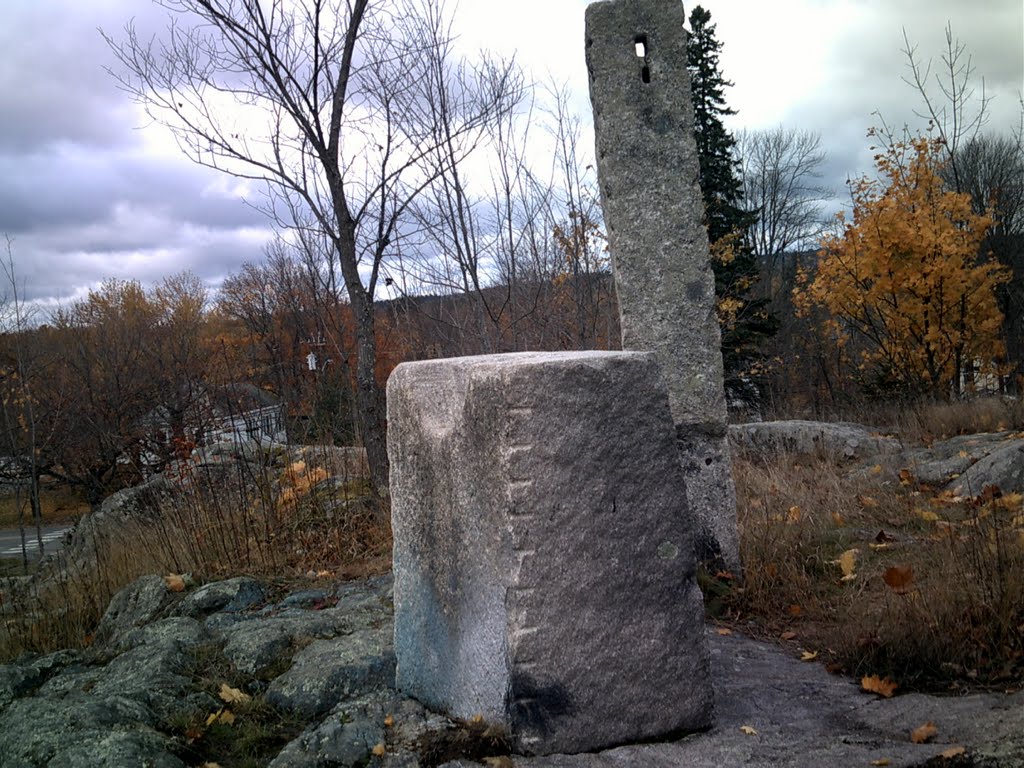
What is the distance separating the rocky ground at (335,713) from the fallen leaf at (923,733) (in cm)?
2

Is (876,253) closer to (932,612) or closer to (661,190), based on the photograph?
(661,190)

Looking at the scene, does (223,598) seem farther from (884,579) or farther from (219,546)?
(884,579)

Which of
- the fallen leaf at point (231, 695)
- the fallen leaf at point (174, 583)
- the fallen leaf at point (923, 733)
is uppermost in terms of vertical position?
the fallen leaf at point (174, 583)

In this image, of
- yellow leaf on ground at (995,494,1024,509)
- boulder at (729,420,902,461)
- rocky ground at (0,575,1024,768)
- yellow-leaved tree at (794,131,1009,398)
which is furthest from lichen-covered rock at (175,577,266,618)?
yellow-leaved tree at (794,131,1009,398)

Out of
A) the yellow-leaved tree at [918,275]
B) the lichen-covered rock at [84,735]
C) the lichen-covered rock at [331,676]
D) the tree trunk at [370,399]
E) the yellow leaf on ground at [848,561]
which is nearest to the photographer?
the lichen-covered rock at [84,735]

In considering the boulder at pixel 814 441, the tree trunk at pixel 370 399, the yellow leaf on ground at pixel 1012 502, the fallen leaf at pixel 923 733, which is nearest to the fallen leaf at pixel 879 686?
the fallen leaf at pixel 923 733

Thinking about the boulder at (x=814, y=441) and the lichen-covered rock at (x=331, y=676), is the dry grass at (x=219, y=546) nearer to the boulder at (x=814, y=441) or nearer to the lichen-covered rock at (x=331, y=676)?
the lichen-covered rock at (x=331, y=676)

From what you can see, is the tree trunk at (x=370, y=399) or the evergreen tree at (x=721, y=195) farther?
the evergreen tree at (x=721, y=195)

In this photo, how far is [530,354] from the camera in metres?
2.60

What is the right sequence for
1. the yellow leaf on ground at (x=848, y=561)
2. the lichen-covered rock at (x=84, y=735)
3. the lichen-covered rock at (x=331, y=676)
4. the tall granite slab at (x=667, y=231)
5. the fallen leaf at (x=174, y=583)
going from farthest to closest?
the fallen leaf at (x=174, y=583) → the tall granite slab at (x=667, y=231) → the yellow leaf on ground at (x=848, y=561) → the lichen-covered rock at (x=331, y=676) → the lichen-covered rock at (x=84, y=735)

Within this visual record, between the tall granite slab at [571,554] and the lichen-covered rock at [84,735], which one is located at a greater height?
the tall granite slab at [571,554]

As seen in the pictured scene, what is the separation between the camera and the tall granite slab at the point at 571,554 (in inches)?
90.6

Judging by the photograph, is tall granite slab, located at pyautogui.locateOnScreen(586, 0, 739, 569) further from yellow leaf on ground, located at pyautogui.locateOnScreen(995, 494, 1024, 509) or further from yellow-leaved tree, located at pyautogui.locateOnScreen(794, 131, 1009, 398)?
yellow-leaved tree, located at pyautogui.locateOnScreen(794, 131, 1009, 398)

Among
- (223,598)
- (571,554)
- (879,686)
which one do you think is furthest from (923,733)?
(223,598)
